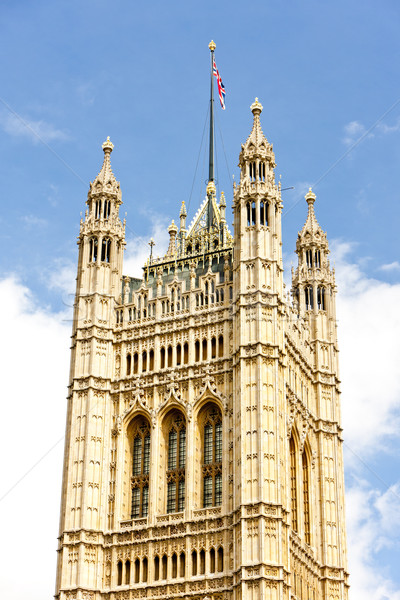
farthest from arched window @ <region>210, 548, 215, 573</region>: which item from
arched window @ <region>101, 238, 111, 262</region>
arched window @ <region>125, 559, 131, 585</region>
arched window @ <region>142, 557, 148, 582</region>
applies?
arched window @ <region>101, 238, 111, 262</region>

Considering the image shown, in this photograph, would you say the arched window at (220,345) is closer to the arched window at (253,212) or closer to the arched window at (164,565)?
the arched window at (253,212)

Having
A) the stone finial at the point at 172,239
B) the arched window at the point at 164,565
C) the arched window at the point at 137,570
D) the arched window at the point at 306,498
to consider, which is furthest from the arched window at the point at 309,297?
the arched window at the point at 137,570

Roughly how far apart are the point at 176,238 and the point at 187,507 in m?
17.8

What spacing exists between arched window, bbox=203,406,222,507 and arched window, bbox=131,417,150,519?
2.89 meters

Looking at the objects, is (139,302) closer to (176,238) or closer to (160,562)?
(176,238)

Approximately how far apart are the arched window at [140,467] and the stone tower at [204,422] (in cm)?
7

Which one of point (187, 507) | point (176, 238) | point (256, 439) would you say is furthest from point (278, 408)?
point (176, 238)

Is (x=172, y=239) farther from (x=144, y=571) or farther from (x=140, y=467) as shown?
(x=144, y=571)

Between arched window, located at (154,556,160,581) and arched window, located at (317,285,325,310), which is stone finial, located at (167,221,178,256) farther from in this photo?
arched window, located at (154,556,160,581)

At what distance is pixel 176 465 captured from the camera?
214 feet

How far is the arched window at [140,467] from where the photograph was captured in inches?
2559

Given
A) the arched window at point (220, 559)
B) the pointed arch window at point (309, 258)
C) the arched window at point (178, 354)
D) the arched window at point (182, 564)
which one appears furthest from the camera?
the pointed arch window at point (309, 258)

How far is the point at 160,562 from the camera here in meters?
Answer: 62.4

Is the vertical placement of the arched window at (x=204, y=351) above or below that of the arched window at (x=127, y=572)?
above
